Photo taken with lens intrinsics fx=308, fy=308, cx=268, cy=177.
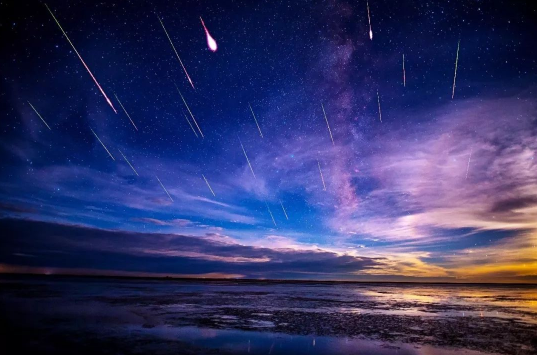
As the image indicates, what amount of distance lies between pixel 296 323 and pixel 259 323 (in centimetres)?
193

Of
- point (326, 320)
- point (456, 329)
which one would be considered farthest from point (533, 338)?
point (326, 320)

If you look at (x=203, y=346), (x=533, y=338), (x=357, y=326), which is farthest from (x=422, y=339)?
(x=203, y=346)

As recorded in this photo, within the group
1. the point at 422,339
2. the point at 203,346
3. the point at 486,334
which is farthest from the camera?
the point at 486,334

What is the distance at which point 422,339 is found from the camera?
1273cm

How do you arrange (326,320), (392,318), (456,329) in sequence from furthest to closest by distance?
(392,318), (326,320), (456,329)

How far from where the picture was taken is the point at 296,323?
15992mm

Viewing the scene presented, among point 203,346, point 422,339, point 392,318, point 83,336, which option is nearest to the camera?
point 203,346

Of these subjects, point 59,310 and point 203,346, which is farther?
point 59,310

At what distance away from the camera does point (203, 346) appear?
35.2 feet

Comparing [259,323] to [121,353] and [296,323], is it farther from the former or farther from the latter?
[121,353]

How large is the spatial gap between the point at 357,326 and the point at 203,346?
8.37 m

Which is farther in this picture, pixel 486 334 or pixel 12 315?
→ pixel 12 315

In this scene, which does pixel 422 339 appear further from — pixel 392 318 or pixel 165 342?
pixel 165 342

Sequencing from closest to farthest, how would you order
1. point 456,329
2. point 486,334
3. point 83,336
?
point 83,336, point 486,334, point 456,329
